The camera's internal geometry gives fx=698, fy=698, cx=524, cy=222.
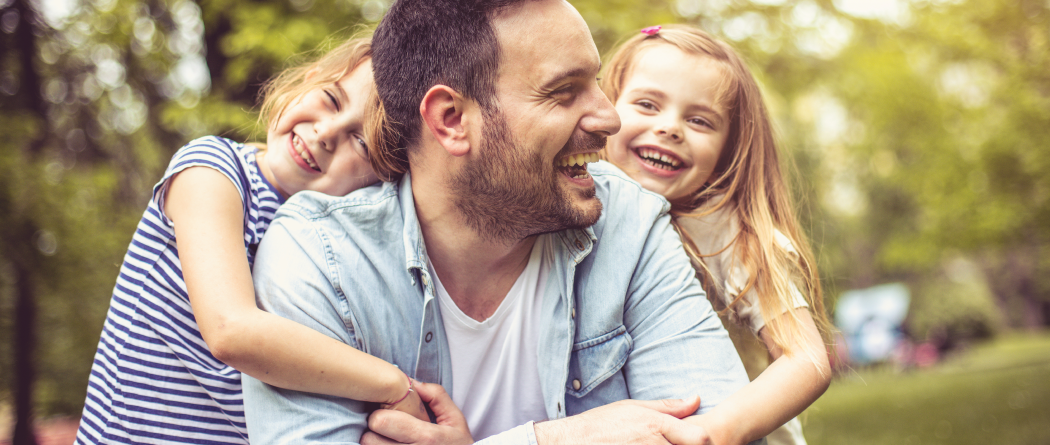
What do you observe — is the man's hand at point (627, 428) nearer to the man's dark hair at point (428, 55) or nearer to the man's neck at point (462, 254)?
the man's neck at point (462, 254)

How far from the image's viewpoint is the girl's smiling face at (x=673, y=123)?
9.01 feet

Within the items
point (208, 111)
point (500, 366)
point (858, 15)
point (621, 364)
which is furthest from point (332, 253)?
point (858, 15)

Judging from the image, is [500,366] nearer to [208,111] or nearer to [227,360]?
[227,360]

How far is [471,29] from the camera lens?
214 cm

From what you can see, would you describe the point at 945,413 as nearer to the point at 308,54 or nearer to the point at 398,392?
the point at 308,54

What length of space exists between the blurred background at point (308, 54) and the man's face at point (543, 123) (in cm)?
127

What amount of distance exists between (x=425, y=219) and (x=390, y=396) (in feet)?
2.06

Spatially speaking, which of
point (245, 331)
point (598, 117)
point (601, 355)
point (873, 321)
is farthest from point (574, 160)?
point (873, 321)

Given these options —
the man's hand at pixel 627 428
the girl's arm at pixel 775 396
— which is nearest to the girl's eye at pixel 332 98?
the man's hand at pixel 627 428

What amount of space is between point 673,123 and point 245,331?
5.66 feet

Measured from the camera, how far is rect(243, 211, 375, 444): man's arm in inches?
74.0

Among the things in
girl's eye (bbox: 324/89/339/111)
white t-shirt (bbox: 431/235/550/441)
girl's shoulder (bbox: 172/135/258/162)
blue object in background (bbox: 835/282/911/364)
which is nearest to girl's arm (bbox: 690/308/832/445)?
white t-shirt (bbox: 431/235/550/441)

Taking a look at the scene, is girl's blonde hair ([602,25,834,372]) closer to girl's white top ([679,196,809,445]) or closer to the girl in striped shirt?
girl's white top ([679,196,809,445])

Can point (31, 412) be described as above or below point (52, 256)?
below
